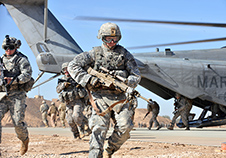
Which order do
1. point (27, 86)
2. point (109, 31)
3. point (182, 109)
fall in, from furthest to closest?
point (182, 109)
point (27, 86)
point (109, 31)

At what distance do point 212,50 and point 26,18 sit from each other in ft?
45.1

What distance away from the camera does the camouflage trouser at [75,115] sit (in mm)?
9500

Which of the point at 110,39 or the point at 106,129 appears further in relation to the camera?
the point at 110,39

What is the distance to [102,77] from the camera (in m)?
5.16

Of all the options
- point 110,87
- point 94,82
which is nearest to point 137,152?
point 110,87

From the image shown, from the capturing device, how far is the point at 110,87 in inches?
201

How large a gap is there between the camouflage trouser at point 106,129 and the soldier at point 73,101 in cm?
457

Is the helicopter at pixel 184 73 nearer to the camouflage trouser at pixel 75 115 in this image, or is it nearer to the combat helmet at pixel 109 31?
the camouflage trouser at pixel 75 115

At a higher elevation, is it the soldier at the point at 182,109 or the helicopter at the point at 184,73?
the helicopter at the point at 184,73

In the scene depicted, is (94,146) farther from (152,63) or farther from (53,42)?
(53,42)

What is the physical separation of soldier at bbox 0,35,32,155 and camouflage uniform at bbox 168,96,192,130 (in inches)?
435

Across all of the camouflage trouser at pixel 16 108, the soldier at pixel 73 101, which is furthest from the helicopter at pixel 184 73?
the camouflage trouser at pixel 16 108

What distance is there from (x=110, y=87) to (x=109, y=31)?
851 mm

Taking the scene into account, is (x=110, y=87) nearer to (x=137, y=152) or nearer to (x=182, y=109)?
(x=137, y=152)
